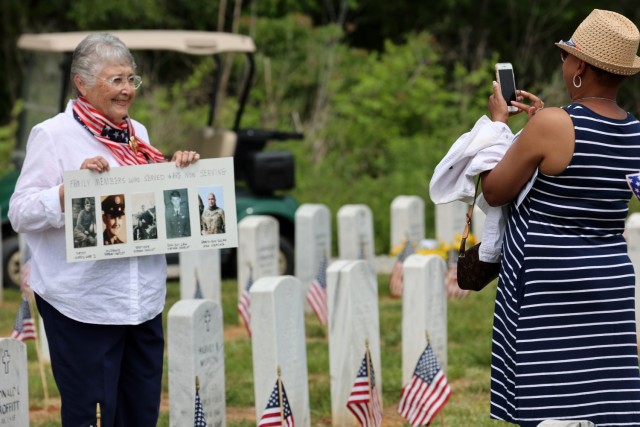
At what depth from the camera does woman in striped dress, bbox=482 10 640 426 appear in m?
3.91

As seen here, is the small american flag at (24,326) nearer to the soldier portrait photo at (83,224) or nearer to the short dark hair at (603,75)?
the soldier portrait photo at (83,224)

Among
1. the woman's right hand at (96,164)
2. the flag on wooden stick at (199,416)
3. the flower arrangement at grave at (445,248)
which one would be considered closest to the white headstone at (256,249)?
the flower arrangement at grave at (445,248)

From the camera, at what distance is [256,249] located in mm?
9625

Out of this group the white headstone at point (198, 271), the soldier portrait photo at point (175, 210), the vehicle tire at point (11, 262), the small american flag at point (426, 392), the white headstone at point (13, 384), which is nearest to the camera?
the soldier portrait photo at point (175, 210)

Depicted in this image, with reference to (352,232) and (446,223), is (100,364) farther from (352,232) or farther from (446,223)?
(446,223)

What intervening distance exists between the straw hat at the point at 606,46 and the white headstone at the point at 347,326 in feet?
8.63

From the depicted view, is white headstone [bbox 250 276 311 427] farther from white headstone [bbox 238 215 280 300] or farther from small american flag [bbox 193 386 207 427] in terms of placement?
white headstone [bbox 238 215 280 300]

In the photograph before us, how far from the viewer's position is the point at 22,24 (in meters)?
22.3

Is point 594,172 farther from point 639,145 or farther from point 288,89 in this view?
point 288,89

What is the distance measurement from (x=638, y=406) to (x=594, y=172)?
818 mm

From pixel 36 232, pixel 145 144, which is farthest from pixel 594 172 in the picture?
pixel 36 232

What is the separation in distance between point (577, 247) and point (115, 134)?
1.71m

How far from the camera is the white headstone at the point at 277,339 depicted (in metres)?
5.76

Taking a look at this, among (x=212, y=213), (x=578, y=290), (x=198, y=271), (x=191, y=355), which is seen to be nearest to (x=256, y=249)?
(x=198, y=271)
